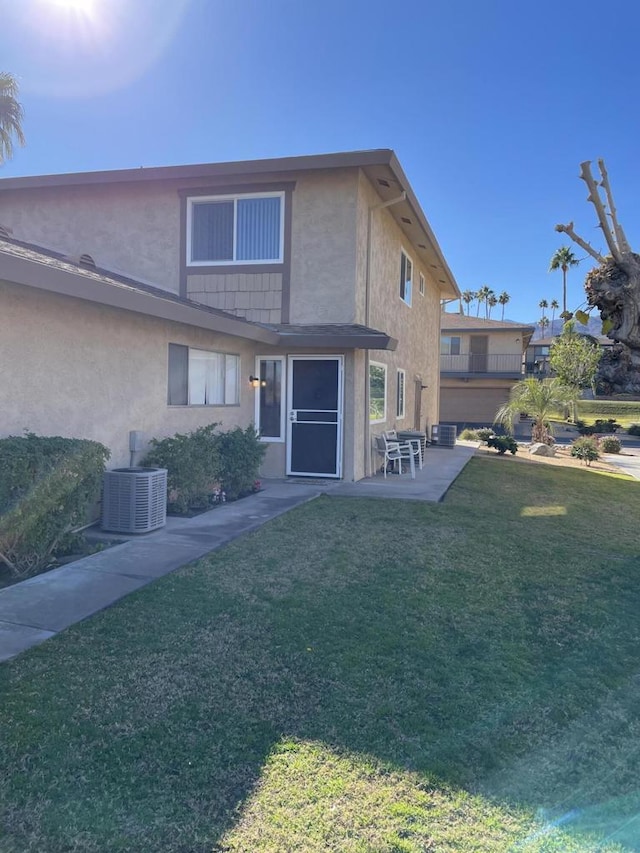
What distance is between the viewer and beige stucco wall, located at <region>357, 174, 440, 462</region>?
1152 centimetres

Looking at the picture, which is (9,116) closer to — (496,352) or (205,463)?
(205,463)

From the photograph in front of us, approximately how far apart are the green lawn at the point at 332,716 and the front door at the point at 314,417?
5.37 metres

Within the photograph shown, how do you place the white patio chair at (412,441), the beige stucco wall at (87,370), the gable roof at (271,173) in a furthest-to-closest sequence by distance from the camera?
the white patio chair at (412,441) < the gable roof at (271,173) < the beige stucco wall at (87,370)

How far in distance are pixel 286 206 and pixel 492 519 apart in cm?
675

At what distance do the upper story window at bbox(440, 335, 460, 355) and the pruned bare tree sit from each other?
33914mm

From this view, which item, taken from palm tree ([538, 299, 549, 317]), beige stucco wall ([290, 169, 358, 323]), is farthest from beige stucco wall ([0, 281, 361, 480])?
palm tree ([538, 299, 549, 317])

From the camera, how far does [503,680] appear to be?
389cm

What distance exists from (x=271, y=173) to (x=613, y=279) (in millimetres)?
9474

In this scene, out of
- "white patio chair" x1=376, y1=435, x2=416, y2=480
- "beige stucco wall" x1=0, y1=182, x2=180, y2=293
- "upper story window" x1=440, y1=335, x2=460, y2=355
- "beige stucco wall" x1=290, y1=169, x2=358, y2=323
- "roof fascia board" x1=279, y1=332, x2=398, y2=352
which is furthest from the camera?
"upper story window" x1=440, y1=335, x2=460, y2=355

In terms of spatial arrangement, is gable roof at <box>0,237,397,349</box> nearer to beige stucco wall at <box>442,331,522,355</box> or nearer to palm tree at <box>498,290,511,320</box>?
beige stucco wall at <box>442,331,522,355</box>

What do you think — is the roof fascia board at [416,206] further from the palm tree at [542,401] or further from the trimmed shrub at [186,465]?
the trimmed shrub at [186,465]

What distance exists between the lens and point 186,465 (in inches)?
328

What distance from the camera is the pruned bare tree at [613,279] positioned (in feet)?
8.05

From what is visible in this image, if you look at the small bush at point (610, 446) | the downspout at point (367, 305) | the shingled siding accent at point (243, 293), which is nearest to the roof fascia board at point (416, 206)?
the downspout at point (367, 305)
